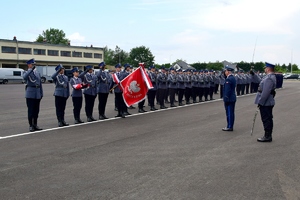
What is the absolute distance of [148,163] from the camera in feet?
22.3

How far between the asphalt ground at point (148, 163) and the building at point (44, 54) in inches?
2423

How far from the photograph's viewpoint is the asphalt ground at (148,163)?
528 centimetres

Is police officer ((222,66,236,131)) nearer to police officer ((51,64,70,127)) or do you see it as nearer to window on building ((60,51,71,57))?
police officer ((51,64,70,127))

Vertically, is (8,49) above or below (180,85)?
above

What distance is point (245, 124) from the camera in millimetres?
11969

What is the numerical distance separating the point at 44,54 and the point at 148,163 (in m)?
72.7

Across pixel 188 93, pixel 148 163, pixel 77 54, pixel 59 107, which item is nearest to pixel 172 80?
pixel 188 93

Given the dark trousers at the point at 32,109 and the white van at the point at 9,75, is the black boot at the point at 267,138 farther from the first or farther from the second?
the white van at the point at 9,75

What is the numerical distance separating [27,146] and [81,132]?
2.13 meters

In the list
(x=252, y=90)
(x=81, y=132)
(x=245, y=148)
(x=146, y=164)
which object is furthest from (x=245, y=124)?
(x=252, y=90)

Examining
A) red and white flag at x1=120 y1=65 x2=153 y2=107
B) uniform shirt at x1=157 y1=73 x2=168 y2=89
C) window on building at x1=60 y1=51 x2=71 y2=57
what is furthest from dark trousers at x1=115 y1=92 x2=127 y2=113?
window on building at x1=60 y1=51 x2=71 y2=57

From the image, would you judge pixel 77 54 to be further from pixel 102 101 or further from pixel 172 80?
pixel 102 101

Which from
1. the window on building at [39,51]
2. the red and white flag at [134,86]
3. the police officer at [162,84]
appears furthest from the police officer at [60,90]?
the window on building at [39,51]

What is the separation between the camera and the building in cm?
6800
